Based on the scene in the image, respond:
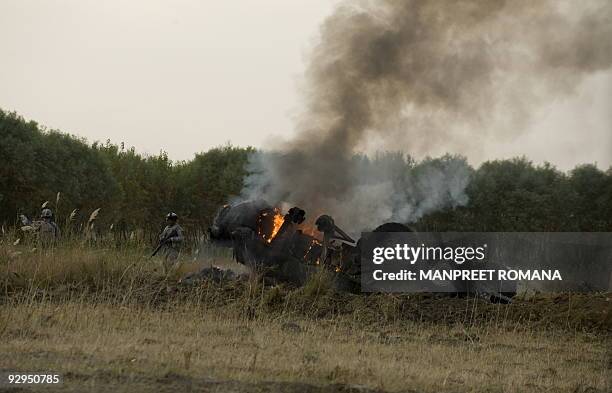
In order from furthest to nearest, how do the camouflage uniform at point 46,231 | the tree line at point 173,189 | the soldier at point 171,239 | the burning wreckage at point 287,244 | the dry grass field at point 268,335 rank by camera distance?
the tree line at point 173,189 < the soldier at point 171,239 < the burning wreckage at point 287,244 < the camouflage uniform at point 46,231 < the dry grass field at point 268,335

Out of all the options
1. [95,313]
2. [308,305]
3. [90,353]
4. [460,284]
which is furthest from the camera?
[460,284]

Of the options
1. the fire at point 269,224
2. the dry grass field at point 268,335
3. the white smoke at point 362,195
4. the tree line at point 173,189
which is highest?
the tree line at point 173,189

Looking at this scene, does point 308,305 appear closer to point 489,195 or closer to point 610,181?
point 489,195

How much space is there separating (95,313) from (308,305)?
389cm

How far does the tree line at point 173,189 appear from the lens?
35888mm

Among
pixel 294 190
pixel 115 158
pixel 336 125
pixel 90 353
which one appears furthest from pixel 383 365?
pixel 115 158

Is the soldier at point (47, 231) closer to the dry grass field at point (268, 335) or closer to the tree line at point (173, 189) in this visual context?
the dry grass field at point (268, 335)

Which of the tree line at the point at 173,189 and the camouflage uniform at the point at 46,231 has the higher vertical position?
the tree line at the point at 173,189

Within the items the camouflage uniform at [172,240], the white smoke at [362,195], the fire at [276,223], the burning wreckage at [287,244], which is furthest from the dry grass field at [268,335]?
the white smoke at [362,195]

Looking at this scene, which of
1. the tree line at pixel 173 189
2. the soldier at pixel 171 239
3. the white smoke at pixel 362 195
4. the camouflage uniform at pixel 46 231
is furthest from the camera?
the tree line at pixel 173 189

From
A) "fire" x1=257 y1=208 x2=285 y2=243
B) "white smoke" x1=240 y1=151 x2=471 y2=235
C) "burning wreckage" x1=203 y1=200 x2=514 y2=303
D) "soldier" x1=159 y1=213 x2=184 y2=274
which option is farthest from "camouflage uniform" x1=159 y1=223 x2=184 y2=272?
"white smoke" x1=240 y1=151 x2=471 y2=235

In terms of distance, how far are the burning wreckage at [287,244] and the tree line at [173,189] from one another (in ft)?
61.0

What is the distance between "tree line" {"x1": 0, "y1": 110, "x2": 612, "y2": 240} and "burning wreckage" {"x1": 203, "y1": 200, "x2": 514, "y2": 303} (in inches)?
732

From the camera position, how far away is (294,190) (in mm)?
20875
